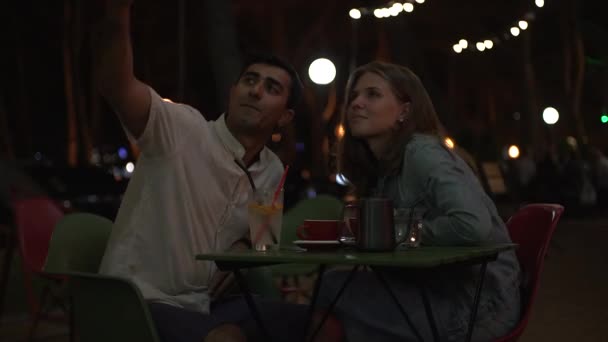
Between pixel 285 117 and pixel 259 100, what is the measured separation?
28 cm

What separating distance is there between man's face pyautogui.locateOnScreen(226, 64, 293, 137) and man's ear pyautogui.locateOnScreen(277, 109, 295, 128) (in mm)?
28

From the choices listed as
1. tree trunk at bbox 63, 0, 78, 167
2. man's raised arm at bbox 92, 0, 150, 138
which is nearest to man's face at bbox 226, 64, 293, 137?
man's raised arm at bbox 92, 0, 150, 138

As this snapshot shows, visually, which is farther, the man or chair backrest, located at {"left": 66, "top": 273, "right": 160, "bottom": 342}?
the man

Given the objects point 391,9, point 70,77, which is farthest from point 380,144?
point 70,77

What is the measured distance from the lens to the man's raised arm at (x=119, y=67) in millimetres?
2711

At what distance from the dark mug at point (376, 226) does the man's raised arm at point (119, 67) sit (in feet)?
2.89

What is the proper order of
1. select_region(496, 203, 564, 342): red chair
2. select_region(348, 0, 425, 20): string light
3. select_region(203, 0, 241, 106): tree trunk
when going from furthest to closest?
1. select_region(348, 0, 425, 20): string light
2. select_region(203, 0, 241, 106): tree trunk
3. select_region(496, 203, 564, 342): red chair

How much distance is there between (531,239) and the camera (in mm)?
3273

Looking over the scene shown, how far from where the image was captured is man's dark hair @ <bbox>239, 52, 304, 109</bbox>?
3.64m

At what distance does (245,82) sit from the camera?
3600mm

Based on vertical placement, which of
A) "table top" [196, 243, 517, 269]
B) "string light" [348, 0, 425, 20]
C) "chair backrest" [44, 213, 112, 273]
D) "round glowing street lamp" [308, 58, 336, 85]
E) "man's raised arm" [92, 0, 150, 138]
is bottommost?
"chair backrest" [44, 213, 112, 273]

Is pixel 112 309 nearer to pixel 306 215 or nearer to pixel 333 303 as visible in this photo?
pixel 333 303

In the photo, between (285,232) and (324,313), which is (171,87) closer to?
(285,232)

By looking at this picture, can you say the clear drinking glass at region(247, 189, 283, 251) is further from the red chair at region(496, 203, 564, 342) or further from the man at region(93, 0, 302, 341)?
the red chair at region(496, 203, 564, 342)
